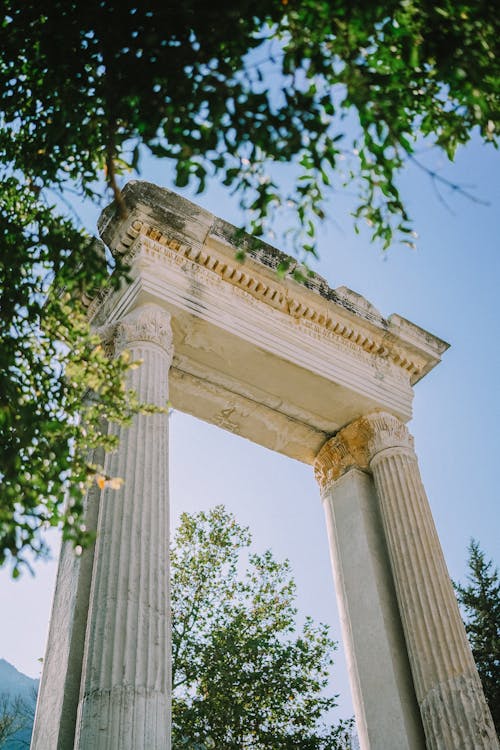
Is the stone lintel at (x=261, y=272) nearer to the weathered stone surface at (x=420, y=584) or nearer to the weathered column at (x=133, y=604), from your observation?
the weathered stone surface at (x=420, y=584)

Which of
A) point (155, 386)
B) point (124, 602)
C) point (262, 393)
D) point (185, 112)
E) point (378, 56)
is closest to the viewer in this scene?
point (185, 112)

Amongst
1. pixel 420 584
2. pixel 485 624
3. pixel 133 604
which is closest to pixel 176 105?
pixel 133 604

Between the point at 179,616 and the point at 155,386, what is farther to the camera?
the point at 179,616

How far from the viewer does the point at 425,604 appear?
10500mm

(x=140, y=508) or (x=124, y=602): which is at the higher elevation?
(x=140, y=508)

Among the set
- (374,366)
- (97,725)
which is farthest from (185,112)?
(374,366)

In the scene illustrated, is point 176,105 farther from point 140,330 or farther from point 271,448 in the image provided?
point 271,448

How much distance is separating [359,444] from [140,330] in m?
5.07

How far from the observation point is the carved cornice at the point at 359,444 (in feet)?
40.8

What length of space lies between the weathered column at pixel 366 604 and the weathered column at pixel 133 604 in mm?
4593

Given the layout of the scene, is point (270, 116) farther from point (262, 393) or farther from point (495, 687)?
point (495, 687)

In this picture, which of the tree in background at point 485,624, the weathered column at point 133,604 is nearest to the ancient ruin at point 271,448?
the weathered column at point 133,604

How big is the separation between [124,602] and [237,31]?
559 cm

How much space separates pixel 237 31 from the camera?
466 centimetres
